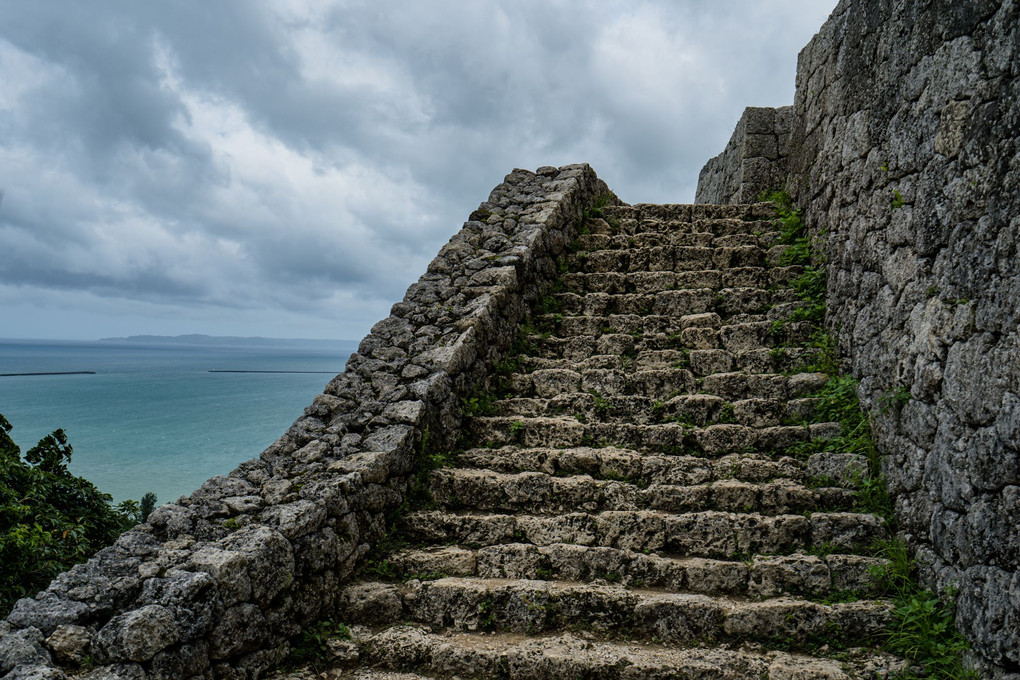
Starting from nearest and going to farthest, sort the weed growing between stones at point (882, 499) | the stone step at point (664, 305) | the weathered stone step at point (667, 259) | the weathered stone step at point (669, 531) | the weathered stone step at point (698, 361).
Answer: the weed growing between stones at point (882, 499), the weathered stone step at point (669, 531), the weathered stone step at point (698, 361), the stone step at point (664, 305), the weathered stone step at point (667, 259)

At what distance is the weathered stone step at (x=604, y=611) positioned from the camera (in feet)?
9.68

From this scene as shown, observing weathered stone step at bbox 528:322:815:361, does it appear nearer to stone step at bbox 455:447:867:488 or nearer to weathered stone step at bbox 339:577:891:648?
stone step at bbox 455:447:867:488

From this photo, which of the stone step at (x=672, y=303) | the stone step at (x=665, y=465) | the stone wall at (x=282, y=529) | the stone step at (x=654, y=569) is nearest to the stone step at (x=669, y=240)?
the stone step at (x=672, y=303)

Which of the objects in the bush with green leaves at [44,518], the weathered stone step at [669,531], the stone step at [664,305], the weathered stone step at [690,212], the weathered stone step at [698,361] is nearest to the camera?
the weathered stone step at [669,531]

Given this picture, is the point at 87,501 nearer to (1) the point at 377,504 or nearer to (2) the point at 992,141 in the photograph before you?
(1) the point at 377,504

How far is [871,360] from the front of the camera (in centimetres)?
388

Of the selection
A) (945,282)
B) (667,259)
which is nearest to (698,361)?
(667,259)

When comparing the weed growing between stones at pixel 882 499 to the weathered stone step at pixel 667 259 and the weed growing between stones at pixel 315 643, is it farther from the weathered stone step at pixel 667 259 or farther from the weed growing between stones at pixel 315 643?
the weed growing between stones at pixel 315 643

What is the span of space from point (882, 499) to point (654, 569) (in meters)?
1.39

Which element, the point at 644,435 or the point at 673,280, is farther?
the point at 673,280

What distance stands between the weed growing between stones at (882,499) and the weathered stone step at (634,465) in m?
0.26

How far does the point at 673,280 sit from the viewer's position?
584 centimetres

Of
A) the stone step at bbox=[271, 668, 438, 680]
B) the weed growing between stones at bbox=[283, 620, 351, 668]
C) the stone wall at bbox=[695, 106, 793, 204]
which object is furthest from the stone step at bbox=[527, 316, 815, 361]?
the stone wall at bbox=[695, 106, 793, 204]

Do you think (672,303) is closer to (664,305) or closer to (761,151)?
(664,305)
